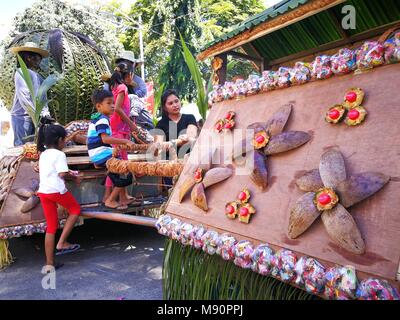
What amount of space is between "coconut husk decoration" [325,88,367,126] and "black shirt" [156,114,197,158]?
2.03 m

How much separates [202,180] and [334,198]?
0.68 m

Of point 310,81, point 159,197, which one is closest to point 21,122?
point 159,197

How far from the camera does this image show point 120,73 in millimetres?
3758

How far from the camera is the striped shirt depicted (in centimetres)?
304

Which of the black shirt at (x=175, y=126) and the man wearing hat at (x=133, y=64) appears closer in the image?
the black shirt at (x=175, y=126)

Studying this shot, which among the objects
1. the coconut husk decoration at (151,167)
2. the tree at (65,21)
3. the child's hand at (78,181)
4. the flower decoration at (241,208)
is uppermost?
the tree at (65,21)

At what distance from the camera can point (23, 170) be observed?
10.6ft

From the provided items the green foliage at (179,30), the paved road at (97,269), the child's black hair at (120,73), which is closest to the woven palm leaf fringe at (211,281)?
the paved road at (97,269)

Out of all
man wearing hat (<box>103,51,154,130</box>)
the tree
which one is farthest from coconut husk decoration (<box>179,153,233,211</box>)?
the tree

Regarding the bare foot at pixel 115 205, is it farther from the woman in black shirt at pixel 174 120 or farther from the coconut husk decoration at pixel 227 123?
the coconut husk decoration at pixel 227 123

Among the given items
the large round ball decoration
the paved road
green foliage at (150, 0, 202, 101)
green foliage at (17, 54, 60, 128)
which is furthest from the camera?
green foliage at (150, 0, 202, 101)

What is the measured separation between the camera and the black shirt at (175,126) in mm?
3123

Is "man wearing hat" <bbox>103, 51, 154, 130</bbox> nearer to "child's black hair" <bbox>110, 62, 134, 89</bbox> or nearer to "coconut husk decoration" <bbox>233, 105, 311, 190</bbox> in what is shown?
"child's black hair" <bbox>110, 62, 134, 89</bbox>

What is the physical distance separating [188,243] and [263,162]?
1.60ft
